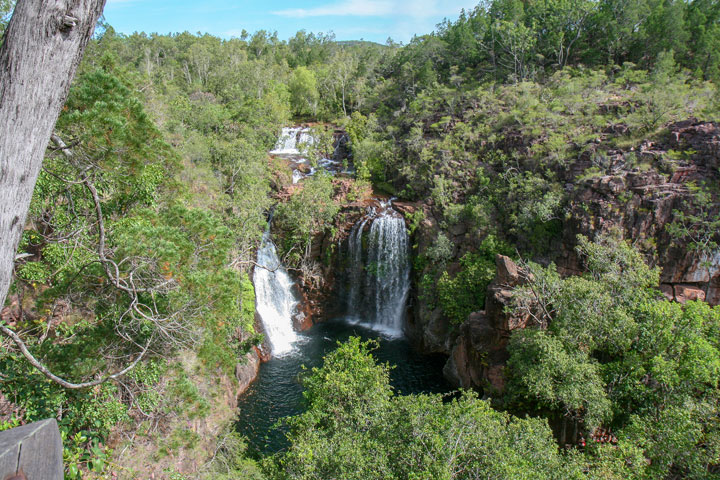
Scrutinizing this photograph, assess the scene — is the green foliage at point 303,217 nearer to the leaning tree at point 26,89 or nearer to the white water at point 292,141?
the white water at point 292,141

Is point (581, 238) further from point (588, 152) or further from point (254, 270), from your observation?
point (254, 270)

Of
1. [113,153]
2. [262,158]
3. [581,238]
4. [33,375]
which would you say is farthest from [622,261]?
[262,158]

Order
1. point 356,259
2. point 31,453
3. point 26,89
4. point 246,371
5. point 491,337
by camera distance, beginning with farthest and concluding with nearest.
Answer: point 356,259
point 246,371
point 491,337
point 26,89
point 31,453

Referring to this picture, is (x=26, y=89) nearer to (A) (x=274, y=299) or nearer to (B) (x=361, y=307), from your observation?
(A) (x=274, y=299)

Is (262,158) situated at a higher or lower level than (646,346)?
higher

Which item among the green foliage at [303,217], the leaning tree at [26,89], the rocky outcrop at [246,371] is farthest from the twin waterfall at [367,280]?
the leaning tree at [26,89]

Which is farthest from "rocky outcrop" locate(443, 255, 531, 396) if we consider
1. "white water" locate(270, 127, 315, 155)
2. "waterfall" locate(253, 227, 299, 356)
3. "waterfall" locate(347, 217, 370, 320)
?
"white water" locate(270, 127, 315, 155)

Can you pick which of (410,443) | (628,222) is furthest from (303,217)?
(410,443)
